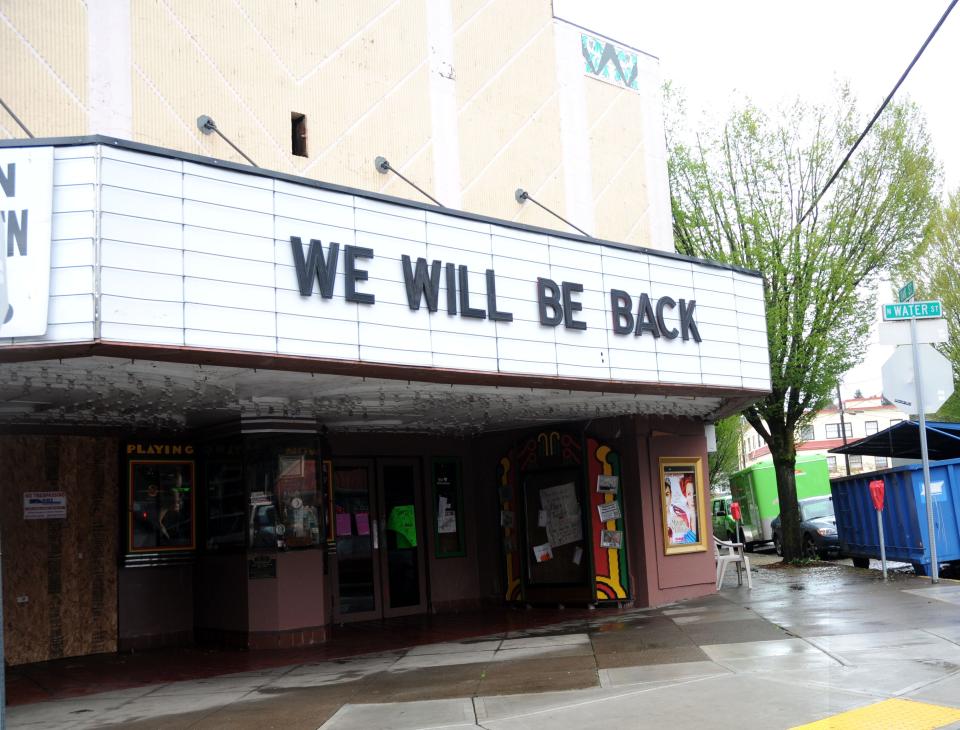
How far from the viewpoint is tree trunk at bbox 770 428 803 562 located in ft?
72.9

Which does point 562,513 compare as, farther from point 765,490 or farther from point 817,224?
point 765,490

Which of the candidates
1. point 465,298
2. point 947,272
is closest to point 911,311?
point 465,298

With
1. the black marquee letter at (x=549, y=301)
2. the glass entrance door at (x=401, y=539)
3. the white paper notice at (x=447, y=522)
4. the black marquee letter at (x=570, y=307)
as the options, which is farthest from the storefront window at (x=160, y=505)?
the black marquee letter at (x=570, y=307)

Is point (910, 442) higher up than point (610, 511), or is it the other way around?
point (910, 442)

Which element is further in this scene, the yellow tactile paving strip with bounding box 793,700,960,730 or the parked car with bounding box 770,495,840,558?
the parked car with bounding box 770,495,840,558

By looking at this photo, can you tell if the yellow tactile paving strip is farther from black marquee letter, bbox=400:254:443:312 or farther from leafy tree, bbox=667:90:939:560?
leafy tree, bbox=667:90:939:560

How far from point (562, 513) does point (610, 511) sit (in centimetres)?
91

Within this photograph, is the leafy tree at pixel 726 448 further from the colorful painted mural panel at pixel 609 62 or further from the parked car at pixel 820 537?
the colorful painted mural panel at pixel 609 62

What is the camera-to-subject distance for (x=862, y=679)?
8289mm

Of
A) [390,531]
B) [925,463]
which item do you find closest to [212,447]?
[390,531]

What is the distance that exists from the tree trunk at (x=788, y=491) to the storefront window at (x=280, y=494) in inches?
508

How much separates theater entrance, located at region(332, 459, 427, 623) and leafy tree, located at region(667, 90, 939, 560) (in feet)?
29.3

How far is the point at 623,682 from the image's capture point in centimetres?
899

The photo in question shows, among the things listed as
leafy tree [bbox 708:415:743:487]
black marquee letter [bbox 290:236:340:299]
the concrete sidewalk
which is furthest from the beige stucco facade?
leafy tree [bbox 708:415:743:487]
